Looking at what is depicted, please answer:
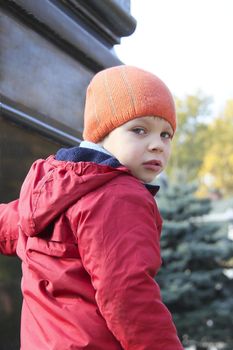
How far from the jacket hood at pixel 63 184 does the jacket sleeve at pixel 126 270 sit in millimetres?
70

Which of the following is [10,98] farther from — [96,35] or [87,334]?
[87,334]

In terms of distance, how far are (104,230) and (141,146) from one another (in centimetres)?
35

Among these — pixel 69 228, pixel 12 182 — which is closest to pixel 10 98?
pixel 12 182

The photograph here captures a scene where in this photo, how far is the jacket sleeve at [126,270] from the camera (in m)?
1.56

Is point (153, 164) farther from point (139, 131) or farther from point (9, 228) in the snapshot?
point (9, 228)

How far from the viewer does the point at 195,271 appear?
10.9 meters

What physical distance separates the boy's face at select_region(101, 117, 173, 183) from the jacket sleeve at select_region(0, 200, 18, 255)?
432 mm

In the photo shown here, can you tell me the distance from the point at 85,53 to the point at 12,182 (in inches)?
35.8

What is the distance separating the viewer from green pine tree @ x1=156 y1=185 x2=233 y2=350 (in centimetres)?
1031

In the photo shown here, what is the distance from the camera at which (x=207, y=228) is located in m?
11.4

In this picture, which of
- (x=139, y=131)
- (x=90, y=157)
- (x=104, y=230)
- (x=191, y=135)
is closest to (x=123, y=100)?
(x=139, y=131)

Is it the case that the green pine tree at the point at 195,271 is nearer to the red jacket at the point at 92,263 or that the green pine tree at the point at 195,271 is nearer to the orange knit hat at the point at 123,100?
the orange knit hat at the point at 123,100

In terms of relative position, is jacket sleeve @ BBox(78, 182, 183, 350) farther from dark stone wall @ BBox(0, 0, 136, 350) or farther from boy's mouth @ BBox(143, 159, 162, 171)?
dark stone wall @ BBox(0, 0, 136, 350)

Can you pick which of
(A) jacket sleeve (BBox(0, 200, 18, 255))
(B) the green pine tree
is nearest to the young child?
(A) jacket sleeve (BBox(0, 200, 18, 255))
